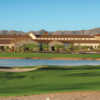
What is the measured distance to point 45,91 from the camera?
14578 millimetres

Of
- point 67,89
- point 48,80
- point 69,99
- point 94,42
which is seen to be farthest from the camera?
point 94,42

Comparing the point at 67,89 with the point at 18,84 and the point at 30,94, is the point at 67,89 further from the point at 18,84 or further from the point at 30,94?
the point at 18,84

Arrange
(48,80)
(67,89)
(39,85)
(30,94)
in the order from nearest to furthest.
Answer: (30,94) < (67,89) < (39,85) < (48,80)

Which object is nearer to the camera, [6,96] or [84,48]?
[6,96]

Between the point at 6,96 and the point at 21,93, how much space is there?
2.87ft

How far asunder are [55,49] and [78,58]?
25.7 meters

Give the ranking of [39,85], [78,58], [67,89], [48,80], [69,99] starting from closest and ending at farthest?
[69,99], [67,89], [39,85], [48,80], [78,58]

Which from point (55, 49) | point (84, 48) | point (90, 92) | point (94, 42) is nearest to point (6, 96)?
point (90, 92)

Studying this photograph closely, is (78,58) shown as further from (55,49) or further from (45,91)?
(45,91)

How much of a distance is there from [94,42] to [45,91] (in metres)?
69.0

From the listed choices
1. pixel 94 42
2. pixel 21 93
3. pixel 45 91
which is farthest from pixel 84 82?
pixel 94 42

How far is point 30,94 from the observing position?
13930 millimetres

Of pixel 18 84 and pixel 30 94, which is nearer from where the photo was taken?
pixel 30 94

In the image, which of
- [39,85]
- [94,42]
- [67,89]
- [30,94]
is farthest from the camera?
[94,42]
